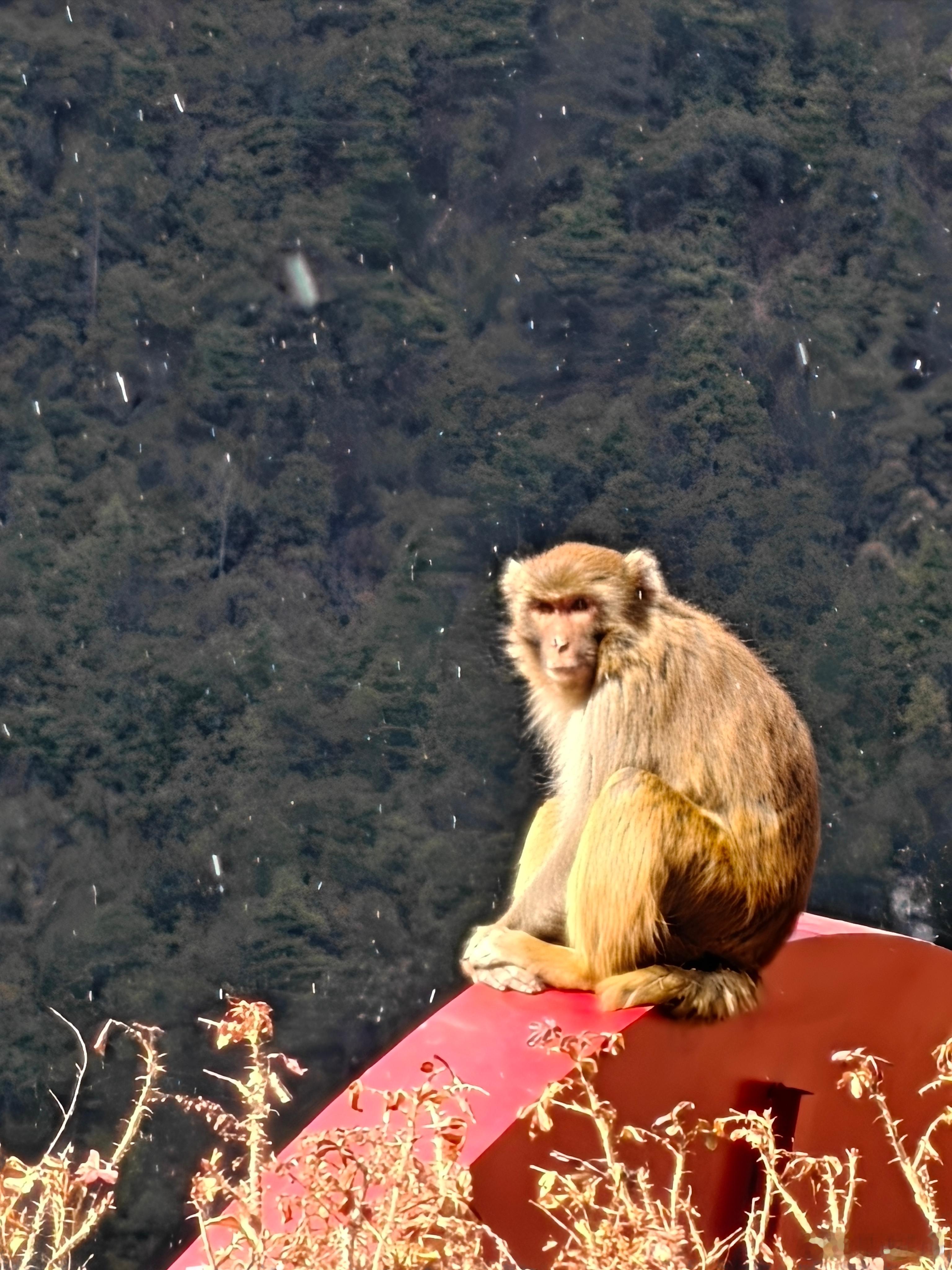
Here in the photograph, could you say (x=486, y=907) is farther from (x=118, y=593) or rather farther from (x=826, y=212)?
(x=826, y=212)

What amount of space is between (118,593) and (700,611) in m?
18.0

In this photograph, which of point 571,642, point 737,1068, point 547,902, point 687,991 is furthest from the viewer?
point 571,642

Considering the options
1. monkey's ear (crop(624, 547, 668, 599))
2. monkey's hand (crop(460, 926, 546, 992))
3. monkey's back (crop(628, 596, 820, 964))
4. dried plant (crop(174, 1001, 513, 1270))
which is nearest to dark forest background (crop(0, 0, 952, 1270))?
monkey's ear (crop(624, 547, 668, 599))

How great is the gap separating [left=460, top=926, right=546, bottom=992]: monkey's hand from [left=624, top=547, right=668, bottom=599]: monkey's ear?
62cm

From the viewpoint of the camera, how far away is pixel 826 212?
2061 centimetres

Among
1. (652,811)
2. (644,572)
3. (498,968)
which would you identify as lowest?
(498,968)

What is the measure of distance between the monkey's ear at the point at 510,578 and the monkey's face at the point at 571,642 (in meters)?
0.10

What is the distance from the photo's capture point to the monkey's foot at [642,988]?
6.50 ft

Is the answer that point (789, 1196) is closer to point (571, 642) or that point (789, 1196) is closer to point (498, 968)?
point (498, 968)

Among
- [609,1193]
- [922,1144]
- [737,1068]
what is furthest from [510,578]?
[922,1144]

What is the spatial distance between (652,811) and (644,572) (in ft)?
1.63

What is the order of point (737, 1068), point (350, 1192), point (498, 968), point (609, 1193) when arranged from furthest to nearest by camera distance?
1. point (498, 968)
2. point (737, 1068)
3. point (609, 1193)
4. point (350, 1192)

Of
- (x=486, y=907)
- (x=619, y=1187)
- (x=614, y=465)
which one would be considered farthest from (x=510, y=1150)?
(x=614, y=465)

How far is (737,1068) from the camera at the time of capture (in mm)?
1837
